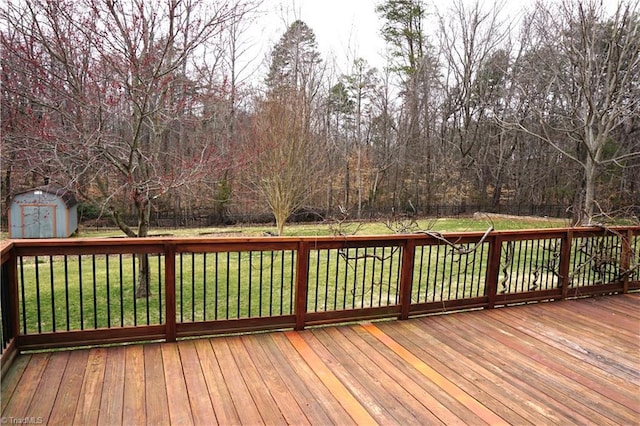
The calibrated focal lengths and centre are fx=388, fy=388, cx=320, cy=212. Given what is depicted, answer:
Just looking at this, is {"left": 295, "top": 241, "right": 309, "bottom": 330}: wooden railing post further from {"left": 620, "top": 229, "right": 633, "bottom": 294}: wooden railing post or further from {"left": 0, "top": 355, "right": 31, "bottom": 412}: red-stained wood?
{"left": 620, "top": 229, "right": 633, "bottom": 294}: wooden railing post

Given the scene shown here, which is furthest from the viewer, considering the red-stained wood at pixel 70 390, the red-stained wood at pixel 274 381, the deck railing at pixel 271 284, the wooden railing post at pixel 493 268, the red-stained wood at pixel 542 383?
the wooden railing post at pixel 493 268

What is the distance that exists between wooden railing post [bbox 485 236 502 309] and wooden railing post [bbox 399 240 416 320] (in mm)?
884

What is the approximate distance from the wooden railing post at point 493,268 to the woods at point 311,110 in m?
1.86

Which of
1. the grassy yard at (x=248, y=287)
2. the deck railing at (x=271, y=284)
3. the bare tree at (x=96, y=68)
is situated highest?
the bare tree at (x=96, y=68)

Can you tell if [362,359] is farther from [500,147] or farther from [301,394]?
[500,147]

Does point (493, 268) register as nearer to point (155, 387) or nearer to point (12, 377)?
point (155, 387)

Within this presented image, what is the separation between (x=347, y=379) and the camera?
7.94ft

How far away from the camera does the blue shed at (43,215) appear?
9047 millimetres

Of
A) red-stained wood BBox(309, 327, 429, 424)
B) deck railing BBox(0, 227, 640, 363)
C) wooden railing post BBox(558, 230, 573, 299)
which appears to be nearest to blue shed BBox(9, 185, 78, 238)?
deck railing BBox(0, 227, 640, 363)

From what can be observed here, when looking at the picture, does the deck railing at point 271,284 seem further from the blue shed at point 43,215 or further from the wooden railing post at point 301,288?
the blue shed at point 43,215

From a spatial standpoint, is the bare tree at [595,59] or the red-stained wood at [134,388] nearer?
the red-stained wood at [134,388]

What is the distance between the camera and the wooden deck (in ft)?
6.66

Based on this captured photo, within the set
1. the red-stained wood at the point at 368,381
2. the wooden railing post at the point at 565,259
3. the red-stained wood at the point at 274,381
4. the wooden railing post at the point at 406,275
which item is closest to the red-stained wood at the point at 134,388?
the red-stained wood at the point at 274,381

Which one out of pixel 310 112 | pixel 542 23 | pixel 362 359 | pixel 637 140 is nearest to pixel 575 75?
pixel 542 23
